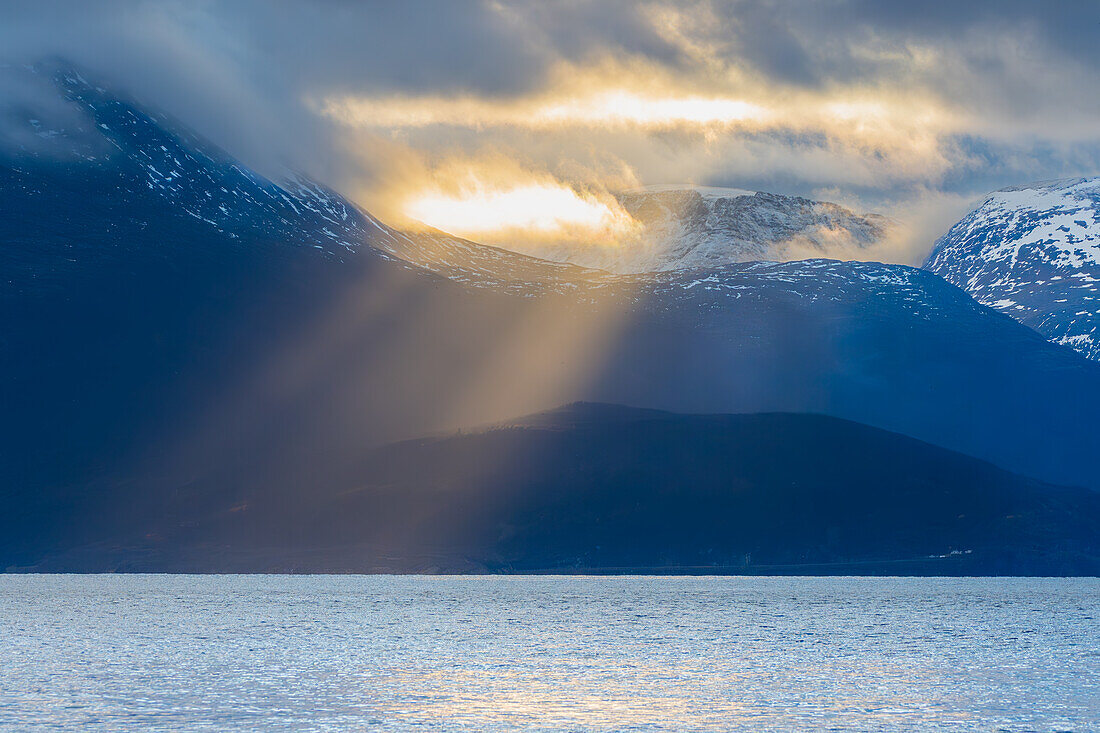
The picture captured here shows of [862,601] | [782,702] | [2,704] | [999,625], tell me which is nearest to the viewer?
[2,704]

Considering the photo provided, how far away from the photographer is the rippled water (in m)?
51.5

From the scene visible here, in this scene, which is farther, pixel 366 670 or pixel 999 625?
pixel 999 625

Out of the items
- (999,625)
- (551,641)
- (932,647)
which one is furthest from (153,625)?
(999,625)

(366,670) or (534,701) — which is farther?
(366,670)

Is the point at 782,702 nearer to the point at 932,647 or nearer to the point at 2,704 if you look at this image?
the point at 2,704

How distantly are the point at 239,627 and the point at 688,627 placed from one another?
3954 cm

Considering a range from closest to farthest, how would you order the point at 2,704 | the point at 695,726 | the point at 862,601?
the point at 695,726 < the point at 2,704 < the point at 862,601

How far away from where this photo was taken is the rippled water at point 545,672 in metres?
51.5

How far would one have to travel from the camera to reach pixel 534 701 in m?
56.9

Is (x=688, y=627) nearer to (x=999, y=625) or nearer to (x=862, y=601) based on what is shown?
(x=999, y=625)

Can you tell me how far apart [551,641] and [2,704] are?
161ft

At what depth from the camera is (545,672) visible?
70.8 m

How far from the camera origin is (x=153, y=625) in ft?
394

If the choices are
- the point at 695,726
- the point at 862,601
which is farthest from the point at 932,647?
the point at 862,601
